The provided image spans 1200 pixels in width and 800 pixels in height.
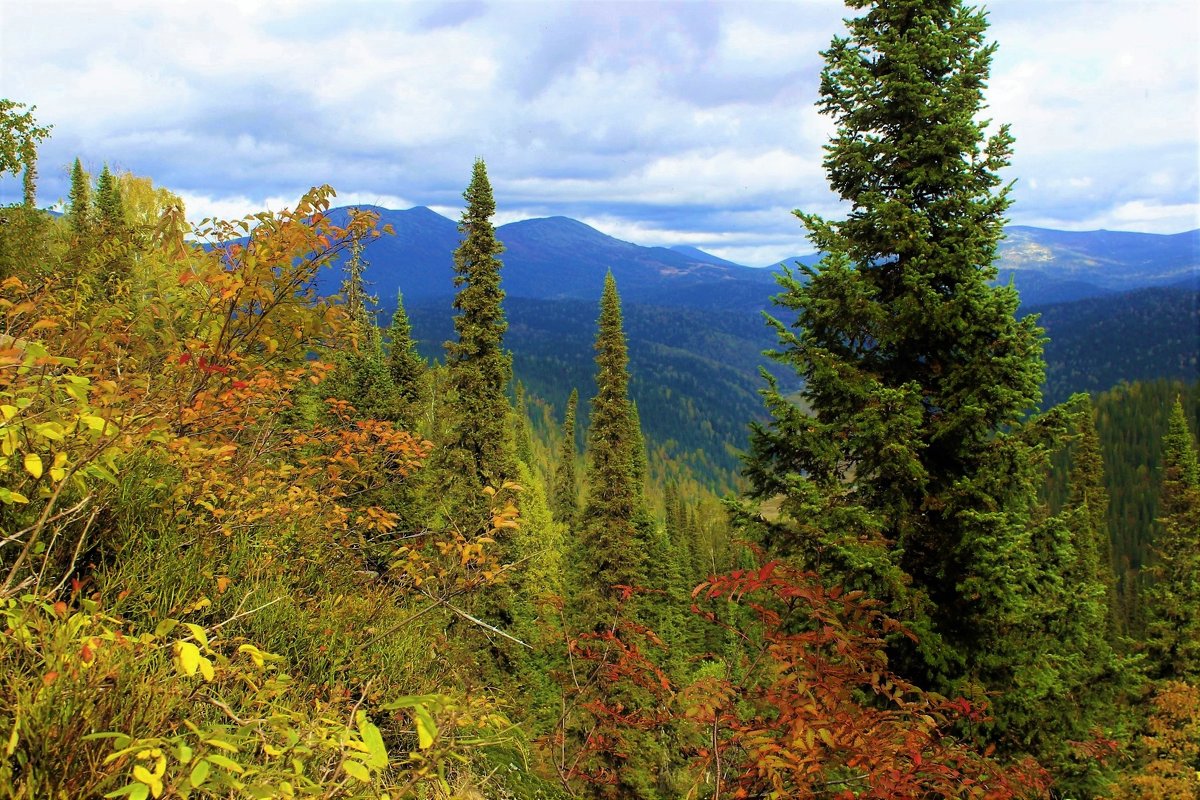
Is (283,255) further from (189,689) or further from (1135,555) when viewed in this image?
(1135,555)

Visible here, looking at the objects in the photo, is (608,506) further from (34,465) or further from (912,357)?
(34,465)

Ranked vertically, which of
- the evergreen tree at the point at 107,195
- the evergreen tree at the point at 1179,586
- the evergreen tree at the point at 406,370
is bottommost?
the evergreen tree at the point at 1179,586

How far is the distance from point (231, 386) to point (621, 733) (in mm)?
4116

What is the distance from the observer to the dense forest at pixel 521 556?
248 cm

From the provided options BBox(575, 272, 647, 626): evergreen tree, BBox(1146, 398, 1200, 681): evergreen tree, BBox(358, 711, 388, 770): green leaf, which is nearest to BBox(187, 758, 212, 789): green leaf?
BBox(358, 711, 388, 770): green leaf

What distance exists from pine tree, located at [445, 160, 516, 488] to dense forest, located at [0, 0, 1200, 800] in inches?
225

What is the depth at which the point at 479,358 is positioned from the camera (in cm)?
2009

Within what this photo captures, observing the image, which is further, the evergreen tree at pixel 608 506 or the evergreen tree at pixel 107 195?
Answer: the evergreen tree at pixel 107 195

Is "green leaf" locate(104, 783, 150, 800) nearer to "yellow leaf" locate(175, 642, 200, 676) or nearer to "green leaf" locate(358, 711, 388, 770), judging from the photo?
"yellow leaf" locate(175, 642, 200, 676)

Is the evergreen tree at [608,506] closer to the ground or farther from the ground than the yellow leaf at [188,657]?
closer to the ground

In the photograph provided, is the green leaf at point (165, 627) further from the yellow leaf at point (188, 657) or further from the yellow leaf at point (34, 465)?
the yellow leaf at point (34, 465)

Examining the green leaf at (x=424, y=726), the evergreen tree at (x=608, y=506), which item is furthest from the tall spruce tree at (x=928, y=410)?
the evergreen tree at (x=608, y=506)

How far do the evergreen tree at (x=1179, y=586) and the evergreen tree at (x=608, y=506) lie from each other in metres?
19.2

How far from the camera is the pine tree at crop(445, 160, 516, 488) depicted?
64.1ft
